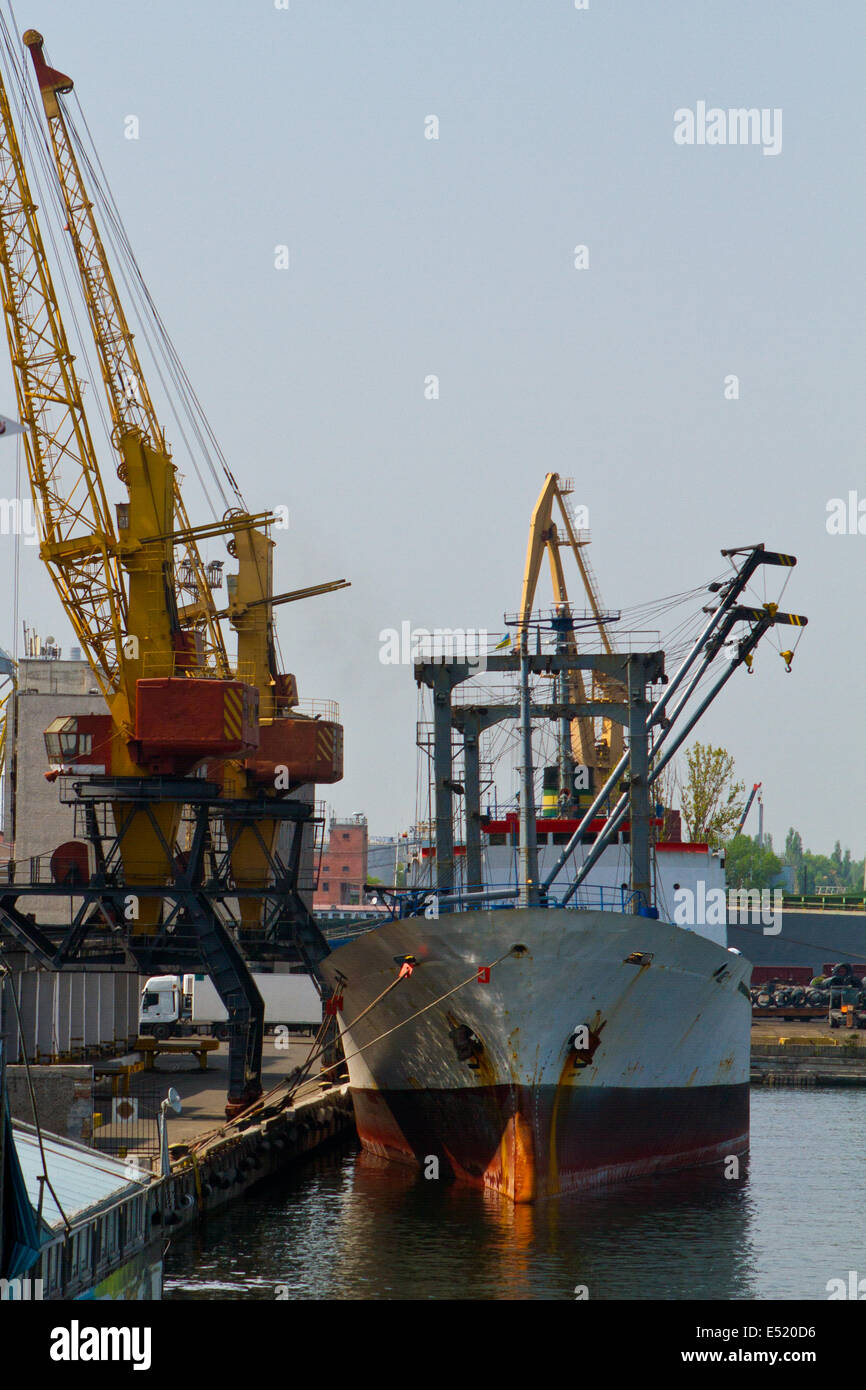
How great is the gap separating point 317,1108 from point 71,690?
4777 centimetres

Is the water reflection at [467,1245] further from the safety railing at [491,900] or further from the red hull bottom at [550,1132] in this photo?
the safety railing at [491,900]

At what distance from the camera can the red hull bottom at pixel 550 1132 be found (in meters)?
33.1

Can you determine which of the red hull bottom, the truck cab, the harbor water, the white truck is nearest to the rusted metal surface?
the red hull bottom

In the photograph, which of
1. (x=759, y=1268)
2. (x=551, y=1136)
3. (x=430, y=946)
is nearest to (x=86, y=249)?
(x=430, y=946)

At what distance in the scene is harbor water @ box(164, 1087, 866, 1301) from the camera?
2759cm

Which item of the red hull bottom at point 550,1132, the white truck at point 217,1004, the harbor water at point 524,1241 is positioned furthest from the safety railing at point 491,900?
the white truck at point 217,1004

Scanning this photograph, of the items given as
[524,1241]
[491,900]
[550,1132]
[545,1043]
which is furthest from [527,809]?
[524,1241]

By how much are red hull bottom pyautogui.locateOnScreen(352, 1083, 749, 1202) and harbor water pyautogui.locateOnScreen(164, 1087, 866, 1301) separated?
0.47 meters

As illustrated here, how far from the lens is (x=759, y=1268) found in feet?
95.6

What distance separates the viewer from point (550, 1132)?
33.1 meters

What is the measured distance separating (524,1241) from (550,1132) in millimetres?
3187
